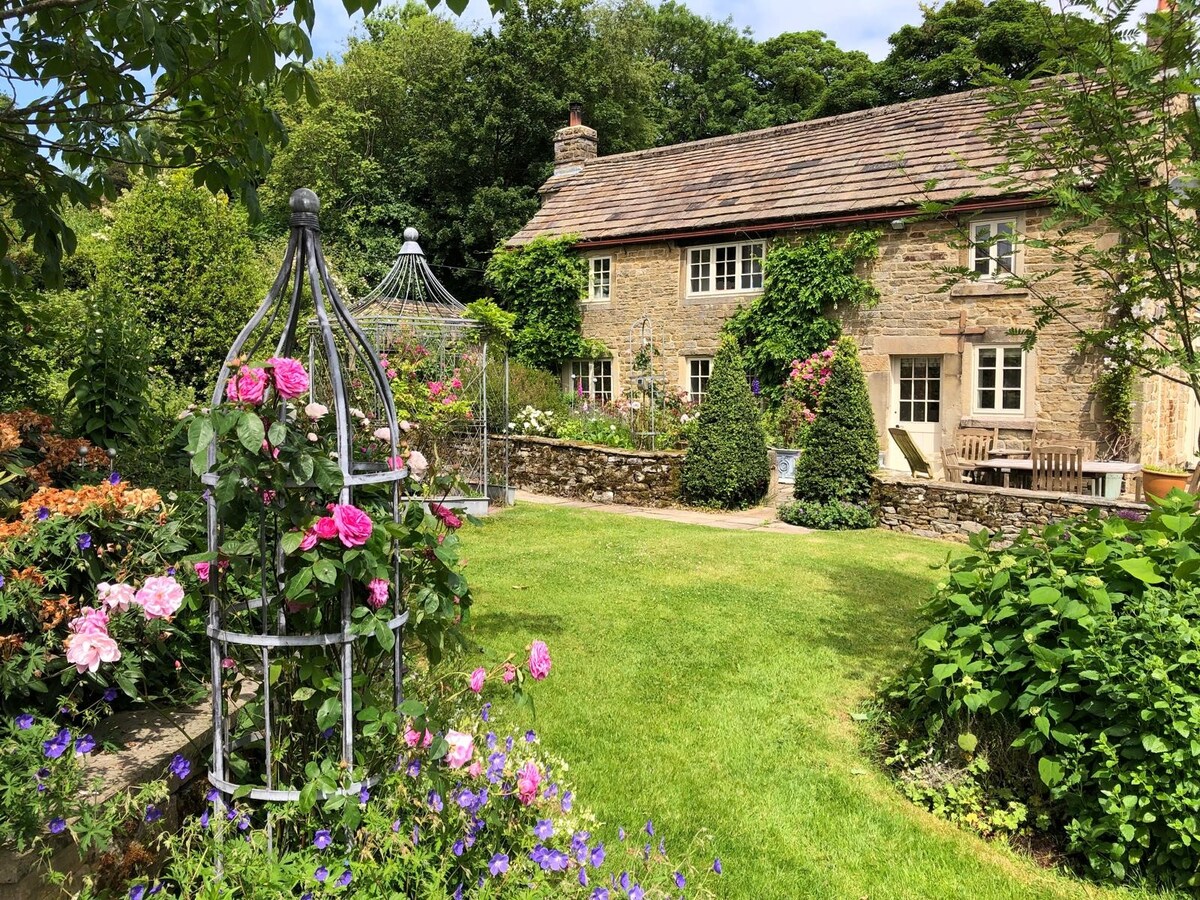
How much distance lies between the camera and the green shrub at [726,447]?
39.9 ft

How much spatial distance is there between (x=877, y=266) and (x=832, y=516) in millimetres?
5569

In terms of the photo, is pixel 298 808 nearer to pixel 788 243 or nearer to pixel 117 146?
pixel 117 146

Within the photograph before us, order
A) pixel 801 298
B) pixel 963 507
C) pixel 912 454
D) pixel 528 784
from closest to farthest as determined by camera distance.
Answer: pixel 528 784, pixel 963 507, pixel 912 454, pixel 801 298

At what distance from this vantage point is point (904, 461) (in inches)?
556

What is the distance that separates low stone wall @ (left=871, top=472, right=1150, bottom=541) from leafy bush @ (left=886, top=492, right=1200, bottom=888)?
19.9 ft

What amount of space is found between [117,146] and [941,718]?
4.92 metres

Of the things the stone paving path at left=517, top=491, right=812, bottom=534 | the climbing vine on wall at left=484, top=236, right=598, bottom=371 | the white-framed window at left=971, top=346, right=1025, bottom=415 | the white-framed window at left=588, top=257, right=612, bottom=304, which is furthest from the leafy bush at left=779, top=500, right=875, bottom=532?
the white-framed window at left=588, top=257, right=612, bottom=304

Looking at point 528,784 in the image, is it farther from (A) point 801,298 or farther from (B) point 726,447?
(A) point 801,298

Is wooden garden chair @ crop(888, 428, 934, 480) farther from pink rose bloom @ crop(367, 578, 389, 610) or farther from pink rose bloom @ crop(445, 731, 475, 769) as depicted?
pink rose bloom @ crop(367, 578, 389, 610)

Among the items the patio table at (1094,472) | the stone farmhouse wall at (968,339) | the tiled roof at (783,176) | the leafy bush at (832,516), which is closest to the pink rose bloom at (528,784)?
the leafy bush at (832,516)

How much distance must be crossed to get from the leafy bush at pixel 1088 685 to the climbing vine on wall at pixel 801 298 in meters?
10.8

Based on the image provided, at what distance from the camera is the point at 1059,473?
1059 centimetres

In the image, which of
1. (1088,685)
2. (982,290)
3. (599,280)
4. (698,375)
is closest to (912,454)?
(982,290)

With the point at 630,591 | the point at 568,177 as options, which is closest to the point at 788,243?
the point at 568,177
